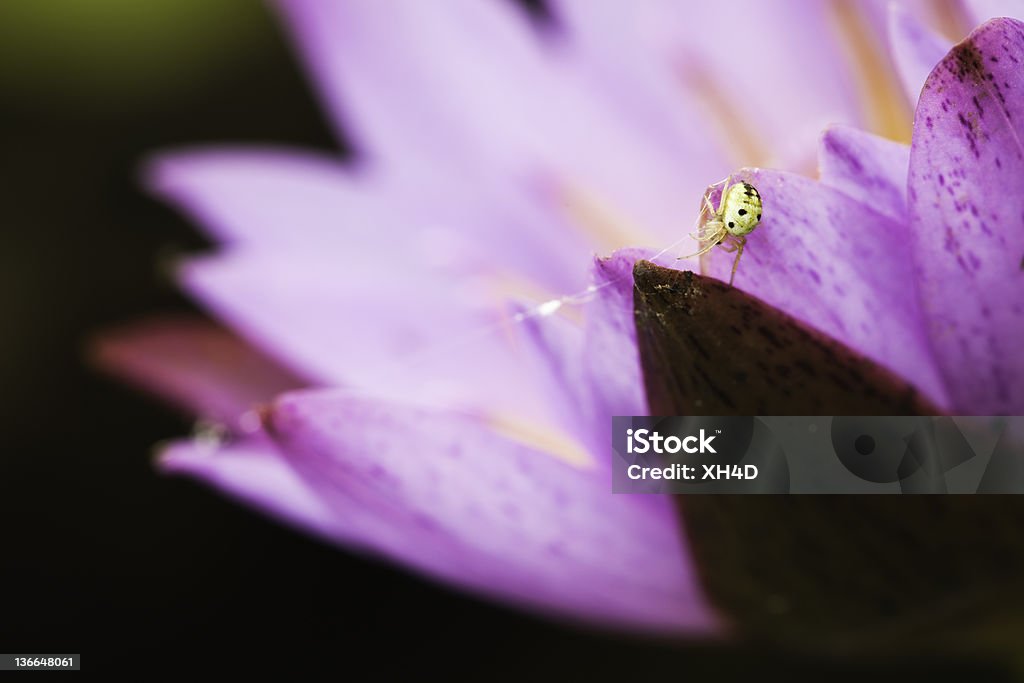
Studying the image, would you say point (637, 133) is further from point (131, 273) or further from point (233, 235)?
point (131, 273)

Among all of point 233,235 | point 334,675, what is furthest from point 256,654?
point 233,235

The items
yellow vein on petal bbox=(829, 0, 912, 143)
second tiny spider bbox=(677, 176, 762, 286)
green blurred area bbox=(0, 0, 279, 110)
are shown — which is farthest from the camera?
green blurred area bbox=(0, 0, 279, 110)

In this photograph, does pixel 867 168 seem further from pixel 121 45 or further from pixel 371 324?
pixel 121 45

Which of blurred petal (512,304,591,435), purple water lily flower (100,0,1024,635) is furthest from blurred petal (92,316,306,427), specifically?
blurred petal (512,304,591,435)

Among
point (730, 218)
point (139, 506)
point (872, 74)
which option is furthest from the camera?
point (139, 506)

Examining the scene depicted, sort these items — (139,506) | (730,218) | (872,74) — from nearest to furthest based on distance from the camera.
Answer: (730,218) < (872,74) < (139,506)

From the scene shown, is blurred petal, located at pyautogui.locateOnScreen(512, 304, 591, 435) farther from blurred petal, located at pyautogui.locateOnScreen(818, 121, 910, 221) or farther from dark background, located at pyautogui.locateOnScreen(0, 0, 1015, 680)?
dark background, located at pyautogui.locateOnScreen(0, 0, 1015, 680)

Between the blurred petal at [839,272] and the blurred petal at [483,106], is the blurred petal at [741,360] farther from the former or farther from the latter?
the blurred petal at [483,106]

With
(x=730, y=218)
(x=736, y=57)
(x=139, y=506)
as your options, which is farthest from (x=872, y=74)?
(x=139, y=506)
